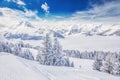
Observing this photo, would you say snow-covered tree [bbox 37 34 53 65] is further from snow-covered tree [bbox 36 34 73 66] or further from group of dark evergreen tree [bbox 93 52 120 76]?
group of dark evergreen tree [bbox 93 52 120 76]

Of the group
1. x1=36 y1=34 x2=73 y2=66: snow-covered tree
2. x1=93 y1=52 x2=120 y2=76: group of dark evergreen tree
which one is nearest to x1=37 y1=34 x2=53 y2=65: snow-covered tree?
x1=36 y1=34 x2=73 y2=66: snow-covered tree

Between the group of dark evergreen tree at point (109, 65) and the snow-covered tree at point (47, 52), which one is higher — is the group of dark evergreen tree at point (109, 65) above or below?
below

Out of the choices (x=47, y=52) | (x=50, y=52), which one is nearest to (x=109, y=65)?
(x=50, y=52)

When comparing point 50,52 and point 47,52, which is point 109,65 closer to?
point 50,52

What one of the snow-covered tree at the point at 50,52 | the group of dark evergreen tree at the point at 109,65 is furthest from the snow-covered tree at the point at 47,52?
→ the group of dark evergreen tree at the point at 109,65

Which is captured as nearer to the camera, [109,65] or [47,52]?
[109,65]

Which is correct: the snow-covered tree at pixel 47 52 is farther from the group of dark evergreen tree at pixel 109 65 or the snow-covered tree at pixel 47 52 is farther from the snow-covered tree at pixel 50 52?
the group of dark evergreen tree at pixel 109 65

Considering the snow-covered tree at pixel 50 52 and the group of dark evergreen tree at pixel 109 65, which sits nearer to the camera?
the group of dark evergreen tree at pixel 109 65

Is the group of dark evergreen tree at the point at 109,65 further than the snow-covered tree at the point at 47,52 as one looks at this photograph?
No

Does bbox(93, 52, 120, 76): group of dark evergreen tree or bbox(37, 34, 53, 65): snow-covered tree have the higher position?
bbox(37, 34, 53, 65): snow-covered tree

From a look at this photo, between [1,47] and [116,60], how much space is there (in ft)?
168

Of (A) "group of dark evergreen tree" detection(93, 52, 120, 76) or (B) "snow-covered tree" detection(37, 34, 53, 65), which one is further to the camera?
(B) "snow-covered tree" detection(37, 34, 53, 65)

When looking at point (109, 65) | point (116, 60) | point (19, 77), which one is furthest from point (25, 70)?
point (116, 60)

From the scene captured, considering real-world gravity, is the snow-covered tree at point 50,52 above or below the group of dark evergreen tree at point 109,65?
above
